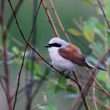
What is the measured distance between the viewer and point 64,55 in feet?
7.64

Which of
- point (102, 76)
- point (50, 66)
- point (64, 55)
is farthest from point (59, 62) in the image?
point (50, 66)

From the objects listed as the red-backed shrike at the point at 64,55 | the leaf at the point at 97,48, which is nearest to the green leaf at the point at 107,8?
the red-backed shrike at the point at 64,55

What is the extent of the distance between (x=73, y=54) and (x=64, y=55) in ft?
0.19

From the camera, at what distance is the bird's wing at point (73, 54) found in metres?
2.21

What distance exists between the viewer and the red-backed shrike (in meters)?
2.24

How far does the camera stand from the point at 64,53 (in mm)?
2334

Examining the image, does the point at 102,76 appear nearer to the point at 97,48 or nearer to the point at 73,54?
the point at 97,48

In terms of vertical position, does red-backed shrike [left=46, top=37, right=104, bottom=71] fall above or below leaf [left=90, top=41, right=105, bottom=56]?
above

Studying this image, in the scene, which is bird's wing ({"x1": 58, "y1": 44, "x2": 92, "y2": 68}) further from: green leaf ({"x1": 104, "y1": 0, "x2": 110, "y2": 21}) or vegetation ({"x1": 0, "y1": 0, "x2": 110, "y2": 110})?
green leaf ({"x1": 104, "y1": 0, "x2": 110, "y2": 21})

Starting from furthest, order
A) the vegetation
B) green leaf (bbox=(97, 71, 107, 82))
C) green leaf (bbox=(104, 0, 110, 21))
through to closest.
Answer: green leaf (bbox=(97, 71, 107, 82))
green leaf (bbox=(104, 0, 110, 21))
the vegetation

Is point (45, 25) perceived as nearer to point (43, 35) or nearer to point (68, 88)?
point (43, 35)

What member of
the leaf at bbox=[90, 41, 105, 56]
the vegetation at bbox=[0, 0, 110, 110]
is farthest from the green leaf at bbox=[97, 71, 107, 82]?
the leaf at bbox=[90, 41, 105, 56]

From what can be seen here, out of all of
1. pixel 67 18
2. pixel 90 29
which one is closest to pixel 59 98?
pixel 67 18

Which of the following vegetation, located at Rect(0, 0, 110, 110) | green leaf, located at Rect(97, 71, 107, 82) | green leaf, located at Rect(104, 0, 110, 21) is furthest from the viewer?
green leaf, located at Rect(97, 71, 107, 82)
